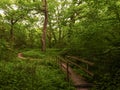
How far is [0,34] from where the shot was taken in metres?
13.3

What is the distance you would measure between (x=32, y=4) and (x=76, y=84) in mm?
23527

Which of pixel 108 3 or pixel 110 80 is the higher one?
pixel 108 3

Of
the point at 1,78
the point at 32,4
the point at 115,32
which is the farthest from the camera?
the point at 32,4

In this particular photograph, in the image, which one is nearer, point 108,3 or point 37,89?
point 37,89

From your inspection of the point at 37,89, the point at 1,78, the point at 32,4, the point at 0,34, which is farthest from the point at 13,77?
the point at 32,4

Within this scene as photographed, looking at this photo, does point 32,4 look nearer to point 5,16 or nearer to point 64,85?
point 5,16

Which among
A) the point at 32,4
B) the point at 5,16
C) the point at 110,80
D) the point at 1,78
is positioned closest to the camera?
the point at 110,80

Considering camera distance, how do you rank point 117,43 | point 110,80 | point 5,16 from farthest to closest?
point 5,16 → point 117,43 → point 110,80

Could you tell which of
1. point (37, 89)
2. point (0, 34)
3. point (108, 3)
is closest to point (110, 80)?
point (37, 89)

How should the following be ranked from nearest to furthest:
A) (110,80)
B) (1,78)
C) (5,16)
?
(110,80)
(1,78)
(5,16)

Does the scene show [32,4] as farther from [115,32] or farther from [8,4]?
[115,32]

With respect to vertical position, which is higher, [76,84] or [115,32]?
[115,32]

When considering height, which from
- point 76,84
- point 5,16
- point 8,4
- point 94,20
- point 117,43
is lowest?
point 76,84

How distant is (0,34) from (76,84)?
6.21 meters
